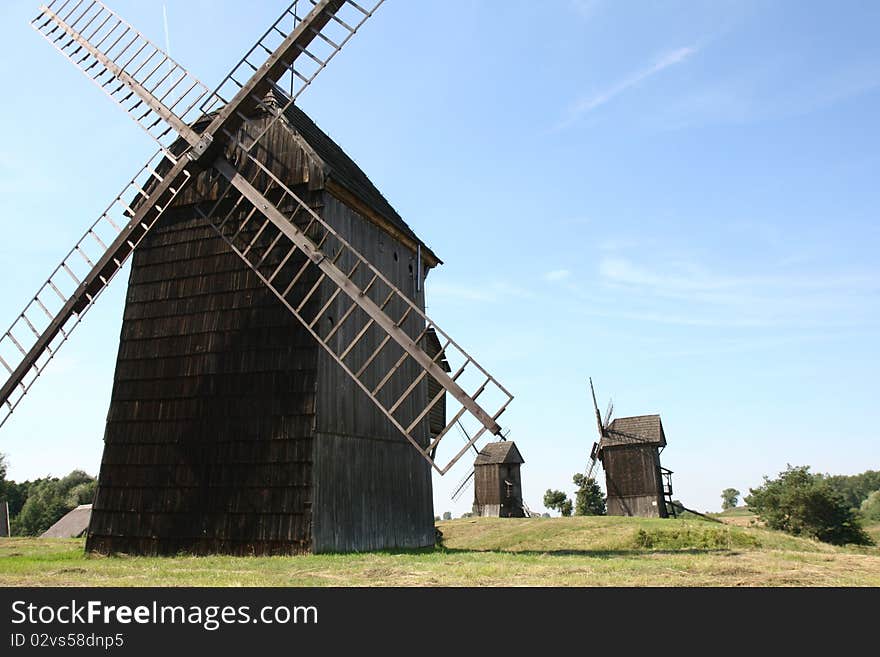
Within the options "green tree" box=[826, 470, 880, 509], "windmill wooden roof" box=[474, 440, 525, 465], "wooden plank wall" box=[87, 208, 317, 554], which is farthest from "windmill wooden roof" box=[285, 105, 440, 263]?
"green tree" box=[826, 470, 880, 509]

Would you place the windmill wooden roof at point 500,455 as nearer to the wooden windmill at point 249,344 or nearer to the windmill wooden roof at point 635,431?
the windmill wooden roof at point 635,431

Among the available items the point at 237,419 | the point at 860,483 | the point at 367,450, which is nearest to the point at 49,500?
the point at 237,419

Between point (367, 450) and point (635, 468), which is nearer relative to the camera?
point (367, 450)

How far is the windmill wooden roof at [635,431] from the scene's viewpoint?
40656mm

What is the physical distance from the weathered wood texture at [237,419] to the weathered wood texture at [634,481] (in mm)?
25806

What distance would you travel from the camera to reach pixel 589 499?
52219mm

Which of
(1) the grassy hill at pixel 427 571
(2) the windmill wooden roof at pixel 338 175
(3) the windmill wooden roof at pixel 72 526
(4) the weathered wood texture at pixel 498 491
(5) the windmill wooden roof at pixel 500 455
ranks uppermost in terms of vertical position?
(2) the windmill wooden roof at pixel 338 175

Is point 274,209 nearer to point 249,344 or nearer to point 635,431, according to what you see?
point 249,344

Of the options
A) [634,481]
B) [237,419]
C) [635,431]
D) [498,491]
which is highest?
[635,431]

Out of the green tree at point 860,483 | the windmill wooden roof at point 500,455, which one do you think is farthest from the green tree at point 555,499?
the green tree at point 860,483

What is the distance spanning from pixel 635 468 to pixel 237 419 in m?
31.8

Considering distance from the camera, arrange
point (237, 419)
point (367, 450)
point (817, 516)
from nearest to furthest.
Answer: point (237, 419) < point (367, 450) < point (817, 516)
